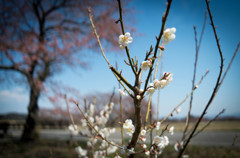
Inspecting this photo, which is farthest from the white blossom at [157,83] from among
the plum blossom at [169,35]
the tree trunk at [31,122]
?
the tree trunk at [31,122]

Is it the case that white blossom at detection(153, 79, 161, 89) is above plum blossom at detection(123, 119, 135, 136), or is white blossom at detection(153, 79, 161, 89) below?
above

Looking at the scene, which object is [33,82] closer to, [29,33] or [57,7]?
[29,33]

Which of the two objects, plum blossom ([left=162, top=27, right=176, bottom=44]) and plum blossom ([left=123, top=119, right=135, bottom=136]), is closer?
plum blossom ([left=162, top=27, right=176, bottom=44])

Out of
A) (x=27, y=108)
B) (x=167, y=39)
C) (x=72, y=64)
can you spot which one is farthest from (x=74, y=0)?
(x=167, y=39)

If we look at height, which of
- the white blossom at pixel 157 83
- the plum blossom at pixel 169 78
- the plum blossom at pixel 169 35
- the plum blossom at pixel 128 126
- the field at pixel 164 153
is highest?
the plum blossom at pixel 169 35

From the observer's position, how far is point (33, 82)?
684cm

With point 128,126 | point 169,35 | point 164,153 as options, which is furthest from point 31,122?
point 169,35

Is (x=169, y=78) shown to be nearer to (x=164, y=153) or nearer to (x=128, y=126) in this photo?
(x=128, y=126)

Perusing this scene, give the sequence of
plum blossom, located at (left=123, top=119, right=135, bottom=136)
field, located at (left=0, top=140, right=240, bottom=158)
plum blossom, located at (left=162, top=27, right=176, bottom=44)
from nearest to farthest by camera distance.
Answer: plum blossom, located at (left=162, top=27, right=176, bottom=44) < plum blossom, located at (left=123, top=119, right=135, bottom=136) < field, located at (left=0, top=140, right=240, bottom=158)

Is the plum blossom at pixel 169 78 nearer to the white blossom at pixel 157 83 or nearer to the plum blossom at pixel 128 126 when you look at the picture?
the white blossom at pixel 157 83

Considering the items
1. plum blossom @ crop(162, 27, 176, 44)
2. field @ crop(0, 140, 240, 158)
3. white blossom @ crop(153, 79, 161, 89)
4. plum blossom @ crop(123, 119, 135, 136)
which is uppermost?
plum blossom @ crop(162, 27, 176, 44)

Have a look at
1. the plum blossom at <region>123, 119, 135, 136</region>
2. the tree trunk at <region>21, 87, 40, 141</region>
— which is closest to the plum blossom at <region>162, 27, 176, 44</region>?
the plum blossom at <region>123, 119, 135, 136</region>

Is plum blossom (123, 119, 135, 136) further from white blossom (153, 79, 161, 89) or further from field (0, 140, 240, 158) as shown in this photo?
field (0, 140, 240, 158)

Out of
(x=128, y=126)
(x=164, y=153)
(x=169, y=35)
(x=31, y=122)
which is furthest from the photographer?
(x=31, y=122)
